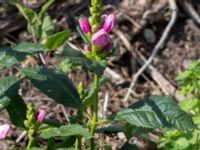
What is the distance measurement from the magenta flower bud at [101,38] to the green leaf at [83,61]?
0.22 ft

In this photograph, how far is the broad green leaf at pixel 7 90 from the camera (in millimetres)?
2102

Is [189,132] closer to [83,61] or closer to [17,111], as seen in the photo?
[17,111]

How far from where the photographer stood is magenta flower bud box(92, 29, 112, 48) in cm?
191

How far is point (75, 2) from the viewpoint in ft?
14.8

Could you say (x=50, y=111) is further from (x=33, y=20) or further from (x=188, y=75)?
(x=188, y=75)

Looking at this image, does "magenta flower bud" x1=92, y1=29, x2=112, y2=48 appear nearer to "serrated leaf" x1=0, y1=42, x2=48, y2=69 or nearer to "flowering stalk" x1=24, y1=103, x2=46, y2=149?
"serrated leaf" x1=0, y1=42, x2=48, y2=69

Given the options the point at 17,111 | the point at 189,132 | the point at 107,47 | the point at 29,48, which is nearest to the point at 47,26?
the point at 189,132

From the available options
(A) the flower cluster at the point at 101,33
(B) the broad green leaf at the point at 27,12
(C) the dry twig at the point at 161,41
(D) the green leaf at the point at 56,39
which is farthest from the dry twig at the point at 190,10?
(A) the flower cluster at the point at 101,33

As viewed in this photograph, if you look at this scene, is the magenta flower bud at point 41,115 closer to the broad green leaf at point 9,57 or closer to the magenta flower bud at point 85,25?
the broad green leaf at point 9,57

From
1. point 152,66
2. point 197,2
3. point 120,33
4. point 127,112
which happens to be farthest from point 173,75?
point 127,112

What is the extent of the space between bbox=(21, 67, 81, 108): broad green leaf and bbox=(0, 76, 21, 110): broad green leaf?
68 millimetres

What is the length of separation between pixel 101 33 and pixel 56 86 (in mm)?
370

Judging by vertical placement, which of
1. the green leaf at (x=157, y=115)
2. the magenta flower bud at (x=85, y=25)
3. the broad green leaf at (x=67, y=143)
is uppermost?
the magenta flower bud at (x=85, y=25)

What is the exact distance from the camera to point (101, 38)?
1.92 m
